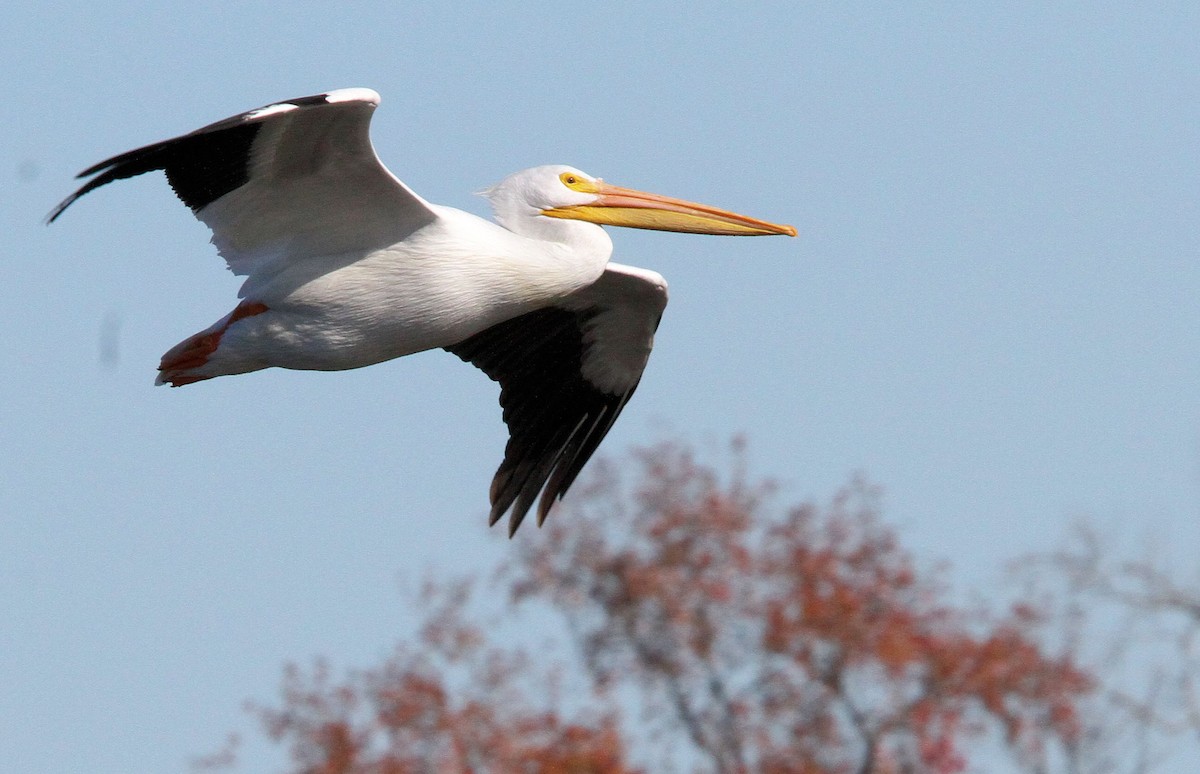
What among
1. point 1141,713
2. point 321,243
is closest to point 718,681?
point 1141,713

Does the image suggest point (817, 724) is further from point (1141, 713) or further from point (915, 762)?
point (1141, 713)

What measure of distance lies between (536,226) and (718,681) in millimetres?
8864

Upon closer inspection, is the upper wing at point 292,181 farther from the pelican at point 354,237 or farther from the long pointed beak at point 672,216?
the long pointed beak at point 672,216

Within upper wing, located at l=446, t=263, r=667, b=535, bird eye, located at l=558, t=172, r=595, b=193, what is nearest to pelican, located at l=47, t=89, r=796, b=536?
bird eye, located at l=558, t=172, r=595, b=193

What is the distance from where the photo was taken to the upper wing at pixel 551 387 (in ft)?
37.6

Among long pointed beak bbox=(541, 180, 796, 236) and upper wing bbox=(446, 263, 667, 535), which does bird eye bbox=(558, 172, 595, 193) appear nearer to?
long pointed beak bbox=(541, 180, 796, 236)

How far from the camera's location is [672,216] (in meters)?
10.4

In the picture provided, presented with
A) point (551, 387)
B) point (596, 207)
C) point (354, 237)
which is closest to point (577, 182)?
point (596, 207)

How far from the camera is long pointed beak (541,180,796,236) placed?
10203 mm

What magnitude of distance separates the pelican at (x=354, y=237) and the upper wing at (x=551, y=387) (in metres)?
1.30

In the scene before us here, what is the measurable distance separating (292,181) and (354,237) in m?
0.43

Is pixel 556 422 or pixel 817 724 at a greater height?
pixel 556 422

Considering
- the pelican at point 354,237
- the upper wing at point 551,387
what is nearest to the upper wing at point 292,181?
the pelican at point 354,237

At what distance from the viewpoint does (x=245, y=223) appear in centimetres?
938
